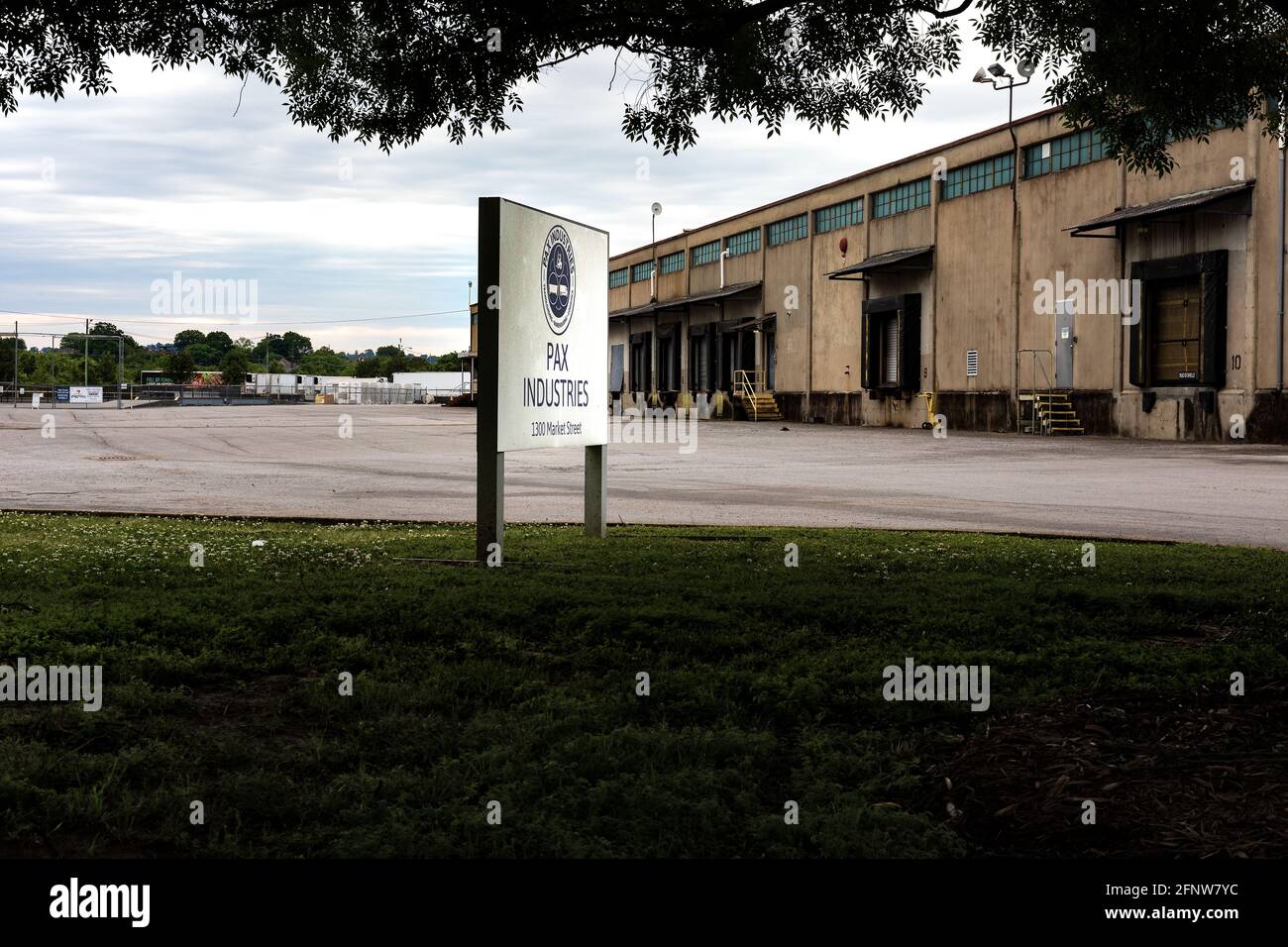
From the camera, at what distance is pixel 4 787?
147 inches

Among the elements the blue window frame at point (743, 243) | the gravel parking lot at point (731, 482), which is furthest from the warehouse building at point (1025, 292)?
the gravel parking lot at point (731, 482)

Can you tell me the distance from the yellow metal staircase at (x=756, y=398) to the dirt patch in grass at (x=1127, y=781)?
4897 centimetres

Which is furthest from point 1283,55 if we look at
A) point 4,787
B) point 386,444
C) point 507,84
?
point 386,444

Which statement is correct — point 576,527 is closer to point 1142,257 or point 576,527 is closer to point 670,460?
point 670,460

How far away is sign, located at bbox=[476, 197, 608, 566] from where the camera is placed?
8.24 m

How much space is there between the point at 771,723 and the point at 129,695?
8.12 feet

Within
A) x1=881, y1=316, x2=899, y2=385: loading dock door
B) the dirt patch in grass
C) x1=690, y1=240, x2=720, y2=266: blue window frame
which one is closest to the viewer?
Result: the dirt patch in grass

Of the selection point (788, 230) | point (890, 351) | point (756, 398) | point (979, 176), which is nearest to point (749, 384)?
point (756, 398)

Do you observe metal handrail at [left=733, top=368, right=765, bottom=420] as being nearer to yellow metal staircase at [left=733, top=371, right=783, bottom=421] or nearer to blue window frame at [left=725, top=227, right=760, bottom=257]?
yellow metal staircase at [left=733, top=371, right=783, bottom=421]

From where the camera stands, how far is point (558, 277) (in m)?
9.31

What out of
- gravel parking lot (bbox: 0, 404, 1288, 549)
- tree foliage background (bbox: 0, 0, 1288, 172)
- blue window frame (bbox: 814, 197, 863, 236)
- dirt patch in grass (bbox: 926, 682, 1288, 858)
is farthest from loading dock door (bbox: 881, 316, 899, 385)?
dirt patch in grass (bbox: 926, 682, 1288, 858)

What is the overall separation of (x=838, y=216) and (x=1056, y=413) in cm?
1805

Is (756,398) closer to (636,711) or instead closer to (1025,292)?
(1025,292)

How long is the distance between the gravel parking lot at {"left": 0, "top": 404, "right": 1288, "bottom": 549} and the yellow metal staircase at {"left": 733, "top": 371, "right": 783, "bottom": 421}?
2304 cm
